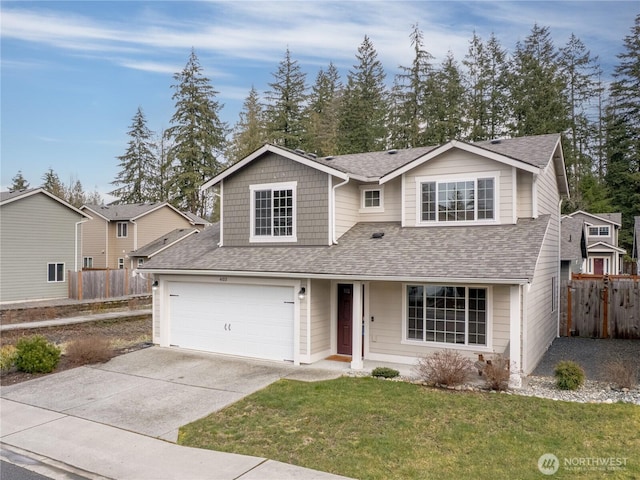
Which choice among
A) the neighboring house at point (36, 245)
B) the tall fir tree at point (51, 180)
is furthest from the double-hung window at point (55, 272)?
the tall fir tree at point (51, 180)

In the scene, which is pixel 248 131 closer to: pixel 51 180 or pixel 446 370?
pixel 446 370

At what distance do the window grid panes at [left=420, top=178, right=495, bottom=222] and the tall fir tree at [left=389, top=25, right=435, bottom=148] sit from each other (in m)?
22.3

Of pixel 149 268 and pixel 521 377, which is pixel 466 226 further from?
pixel 149 268

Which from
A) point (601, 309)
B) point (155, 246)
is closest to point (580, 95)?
point (601, 309)

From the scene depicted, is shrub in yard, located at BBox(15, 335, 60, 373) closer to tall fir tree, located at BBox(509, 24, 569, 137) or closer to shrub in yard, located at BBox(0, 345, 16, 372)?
shrub in yard, located at BBox(0, 345, 16, 372)

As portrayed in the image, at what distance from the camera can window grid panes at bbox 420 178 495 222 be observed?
12.2 m

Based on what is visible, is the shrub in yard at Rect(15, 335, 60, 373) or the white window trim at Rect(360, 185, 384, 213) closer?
the shrub in yard at Rect(15, 335, 60, 373)

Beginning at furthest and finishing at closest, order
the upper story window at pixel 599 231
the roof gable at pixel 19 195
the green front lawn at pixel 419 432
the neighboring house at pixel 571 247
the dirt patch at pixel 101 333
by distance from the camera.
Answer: the upper story window at pixel 599 231 → the roof gable at pixel 19 195 → the neighboring house at pixel 571 247 → the dirt patch at pixel 101 333 → the green front lawn at pixel 419 432

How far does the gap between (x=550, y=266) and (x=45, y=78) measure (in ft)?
72.8

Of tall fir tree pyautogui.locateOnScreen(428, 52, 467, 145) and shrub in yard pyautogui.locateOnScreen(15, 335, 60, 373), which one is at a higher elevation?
tall fir tree pyautogui.locateOnScreen(428, 52, 467, 145)

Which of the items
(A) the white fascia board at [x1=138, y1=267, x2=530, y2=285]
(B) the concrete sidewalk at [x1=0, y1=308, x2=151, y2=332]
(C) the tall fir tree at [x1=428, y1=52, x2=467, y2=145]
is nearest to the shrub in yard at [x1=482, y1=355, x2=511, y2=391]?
(A) the white fascia board at [x1=138, y1=267, x2=530, y2=285]

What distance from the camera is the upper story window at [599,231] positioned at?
122 feet

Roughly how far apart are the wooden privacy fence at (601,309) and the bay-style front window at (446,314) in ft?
23.6

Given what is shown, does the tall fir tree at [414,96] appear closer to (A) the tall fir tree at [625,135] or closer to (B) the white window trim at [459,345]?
(A) the tall fir tree at [625,135]
